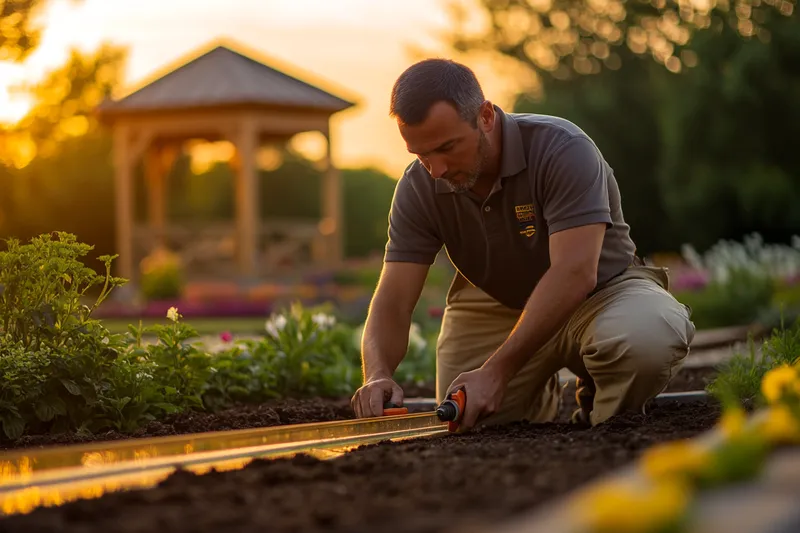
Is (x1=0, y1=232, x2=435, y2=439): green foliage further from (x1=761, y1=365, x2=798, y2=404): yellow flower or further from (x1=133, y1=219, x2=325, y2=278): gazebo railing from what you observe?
(x1=133, y1=219, x2=325, y2=278): gazebo railing

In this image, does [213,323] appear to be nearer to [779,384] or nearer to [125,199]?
[125,199]

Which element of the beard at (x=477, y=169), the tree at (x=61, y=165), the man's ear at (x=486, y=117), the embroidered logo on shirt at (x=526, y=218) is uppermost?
the tree at (x=61, y=165)

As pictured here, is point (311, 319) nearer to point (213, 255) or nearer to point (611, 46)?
point (213, 255)

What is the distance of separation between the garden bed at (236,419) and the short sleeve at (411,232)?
0.67m

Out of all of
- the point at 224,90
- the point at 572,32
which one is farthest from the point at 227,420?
the point at 572,32

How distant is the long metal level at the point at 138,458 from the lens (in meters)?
2.24

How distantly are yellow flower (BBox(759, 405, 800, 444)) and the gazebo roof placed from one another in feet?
42.0

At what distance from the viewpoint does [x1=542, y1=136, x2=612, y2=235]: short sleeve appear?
3412 millimetres

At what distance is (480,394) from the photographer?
10.4 ft

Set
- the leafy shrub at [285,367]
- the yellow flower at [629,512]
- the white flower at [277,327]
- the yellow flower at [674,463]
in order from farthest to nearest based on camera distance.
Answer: the white flower at [277,327] < the leafy shrub at [285,367] < the yellow flower at [674,463] < the yellow flower at [629,512]

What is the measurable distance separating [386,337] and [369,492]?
178 centimetres

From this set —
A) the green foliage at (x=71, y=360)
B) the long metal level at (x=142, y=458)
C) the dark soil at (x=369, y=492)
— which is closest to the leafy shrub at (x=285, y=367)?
the green foliage at (x=71, y=360)

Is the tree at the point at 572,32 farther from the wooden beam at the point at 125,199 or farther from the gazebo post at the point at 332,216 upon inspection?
the wooden beam at the point at 125,199

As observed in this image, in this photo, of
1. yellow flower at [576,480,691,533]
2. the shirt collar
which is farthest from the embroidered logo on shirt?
yellow flower at [576,480,691,533]
